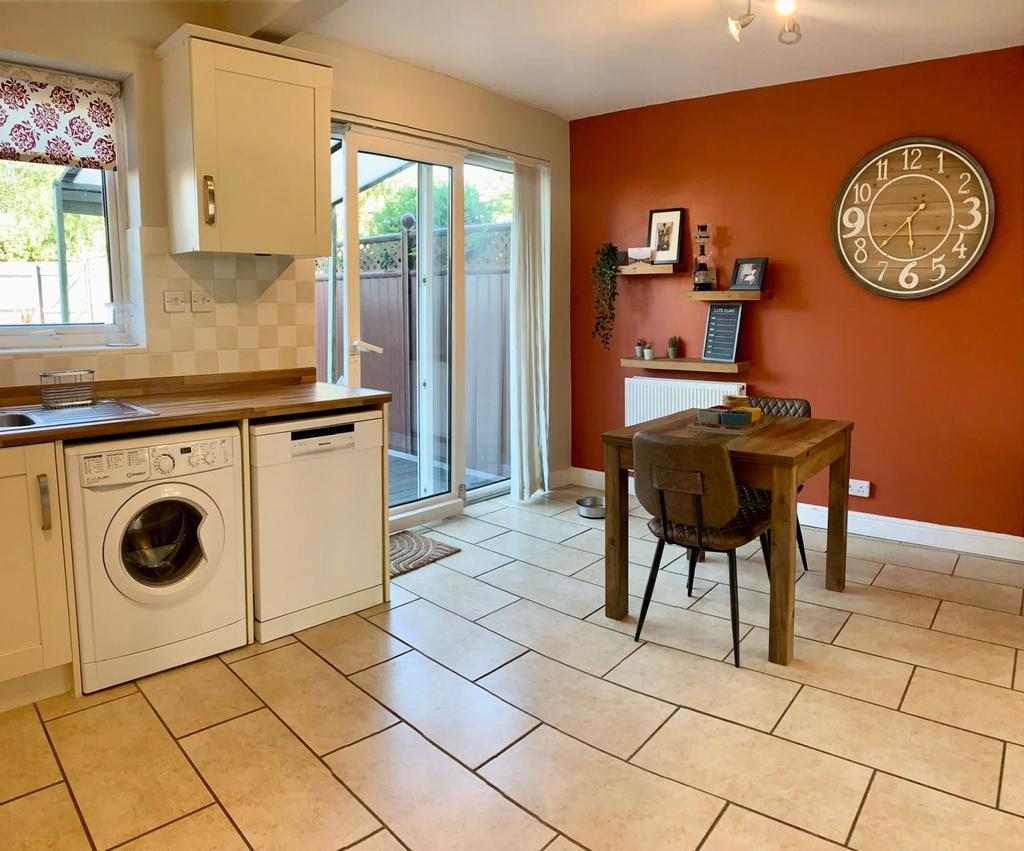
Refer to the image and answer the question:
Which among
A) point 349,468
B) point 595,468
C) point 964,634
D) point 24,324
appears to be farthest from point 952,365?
point 24,324

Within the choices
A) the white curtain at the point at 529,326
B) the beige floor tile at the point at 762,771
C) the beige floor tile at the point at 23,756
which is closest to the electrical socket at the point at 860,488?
the white curtain at the point at 529,326

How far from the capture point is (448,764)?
216cm

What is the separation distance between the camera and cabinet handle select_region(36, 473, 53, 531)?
2.36m

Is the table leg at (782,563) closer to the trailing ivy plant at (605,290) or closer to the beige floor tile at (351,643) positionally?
the beige floor tile at (351,643)

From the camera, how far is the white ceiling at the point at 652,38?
10.4ft

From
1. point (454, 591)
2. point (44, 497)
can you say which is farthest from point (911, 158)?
point (44, 497)

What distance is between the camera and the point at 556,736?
229 centimetres

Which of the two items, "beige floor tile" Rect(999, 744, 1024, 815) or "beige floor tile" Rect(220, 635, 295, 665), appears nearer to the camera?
"beige floor tile" Rect(999, 744, 1024, 815)

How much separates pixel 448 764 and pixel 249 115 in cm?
247

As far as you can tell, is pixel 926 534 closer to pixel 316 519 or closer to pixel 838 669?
pixel 838 669

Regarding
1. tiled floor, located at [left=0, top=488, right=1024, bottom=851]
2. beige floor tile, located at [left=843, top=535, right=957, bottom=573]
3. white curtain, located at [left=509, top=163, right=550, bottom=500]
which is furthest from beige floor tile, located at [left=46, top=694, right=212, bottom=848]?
beige floor tile, located at [left=843, top=535, right=957, bottom=573]

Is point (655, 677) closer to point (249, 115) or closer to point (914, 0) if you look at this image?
point (249, 115)

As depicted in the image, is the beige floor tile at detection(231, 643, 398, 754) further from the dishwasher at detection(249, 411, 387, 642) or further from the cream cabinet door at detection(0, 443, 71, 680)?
the cream cabinet door at detection(0, 443, 71, 680)

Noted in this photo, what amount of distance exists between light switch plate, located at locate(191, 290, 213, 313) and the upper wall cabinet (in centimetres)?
21
